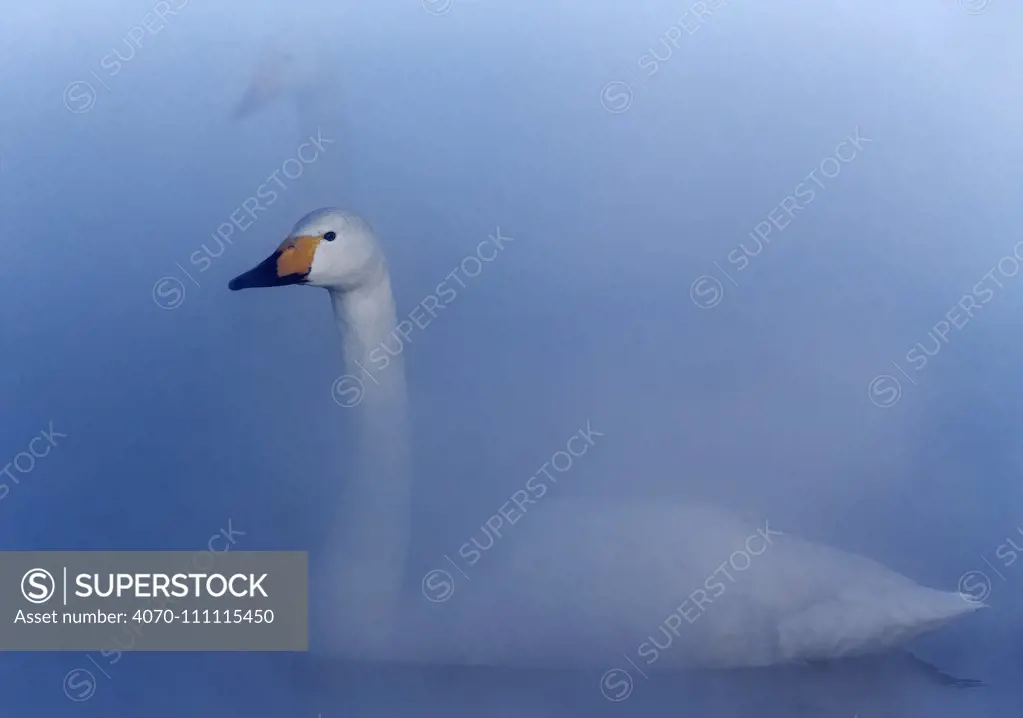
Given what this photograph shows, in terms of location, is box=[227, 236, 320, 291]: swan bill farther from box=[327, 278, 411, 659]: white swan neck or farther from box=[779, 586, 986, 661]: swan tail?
box=[779, 586, 986, 661]: swan tail

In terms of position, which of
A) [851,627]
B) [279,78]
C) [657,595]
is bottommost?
[851,627]

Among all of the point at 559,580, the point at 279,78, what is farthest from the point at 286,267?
the point at 559,580

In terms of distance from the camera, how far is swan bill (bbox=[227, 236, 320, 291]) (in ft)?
6.10

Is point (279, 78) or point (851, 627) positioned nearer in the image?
point (851, 627)

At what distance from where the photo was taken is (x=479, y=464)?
1.93 meters

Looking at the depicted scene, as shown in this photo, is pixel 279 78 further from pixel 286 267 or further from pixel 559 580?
pixel 559 580

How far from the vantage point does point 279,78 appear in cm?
200

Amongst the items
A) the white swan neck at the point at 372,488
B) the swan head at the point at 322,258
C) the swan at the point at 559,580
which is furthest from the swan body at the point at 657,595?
the swan head at the point at 322,258

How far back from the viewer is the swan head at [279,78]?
200 centimetres

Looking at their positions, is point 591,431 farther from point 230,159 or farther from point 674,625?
point 230,159

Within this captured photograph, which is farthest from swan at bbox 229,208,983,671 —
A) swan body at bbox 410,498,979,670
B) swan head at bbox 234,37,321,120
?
swan head at bbox 234,37,321,120

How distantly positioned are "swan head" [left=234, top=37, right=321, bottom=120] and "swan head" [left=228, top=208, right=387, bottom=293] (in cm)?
31

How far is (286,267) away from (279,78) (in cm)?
46

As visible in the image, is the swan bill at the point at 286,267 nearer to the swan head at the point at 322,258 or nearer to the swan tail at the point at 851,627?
the swan head at the point at 322,258
